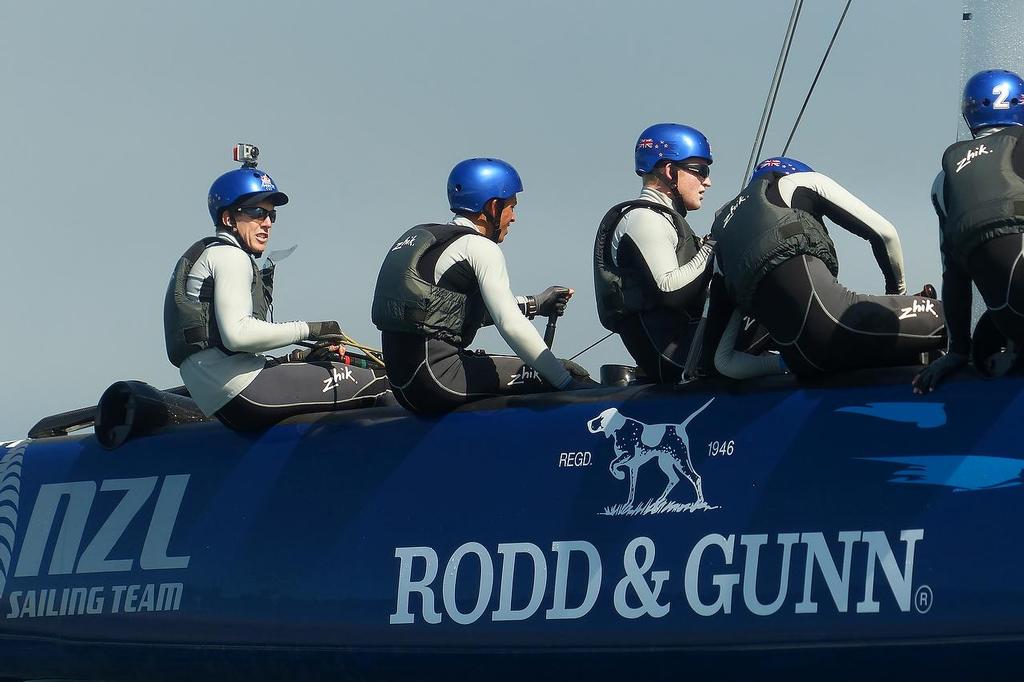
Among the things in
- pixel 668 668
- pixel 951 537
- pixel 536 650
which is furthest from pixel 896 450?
pixel 536 650

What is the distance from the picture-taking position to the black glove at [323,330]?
26.5 ft

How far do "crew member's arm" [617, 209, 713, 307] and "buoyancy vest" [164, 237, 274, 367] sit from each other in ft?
6.43

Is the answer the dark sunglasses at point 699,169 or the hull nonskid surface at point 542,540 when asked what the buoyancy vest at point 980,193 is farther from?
the dark sunglasses at point 699,169

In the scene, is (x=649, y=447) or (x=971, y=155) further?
(x=649, y=447)

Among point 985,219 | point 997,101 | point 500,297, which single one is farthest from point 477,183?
point 985,219

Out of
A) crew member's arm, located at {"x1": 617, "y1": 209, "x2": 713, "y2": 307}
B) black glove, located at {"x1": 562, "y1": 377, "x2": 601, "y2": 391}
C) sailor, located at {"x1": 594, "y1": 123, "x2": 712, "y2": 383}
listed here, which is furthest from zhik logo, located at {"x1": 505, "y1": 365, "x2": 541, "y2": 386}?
crew member's arm, located at {"x1": 617, "y1": 209, "x2": 713, "y2": 307}

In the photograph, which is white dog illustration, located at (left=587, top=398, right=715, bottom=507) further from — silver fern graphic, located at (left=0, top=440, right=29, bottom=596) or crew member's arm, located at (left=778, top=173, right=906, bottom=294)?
silver fern graphic, located at (left=0, top=440, right=29, bottom=596)

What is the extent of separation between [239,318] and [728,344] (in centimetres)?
242

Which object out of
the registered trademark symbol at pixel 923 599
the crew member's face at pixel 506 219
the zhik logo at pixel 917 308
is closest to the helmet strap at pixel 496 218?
the crew member's face at pixel 506 219

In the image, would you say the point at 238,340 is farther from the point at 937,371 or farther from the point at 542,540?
the point at 937,371

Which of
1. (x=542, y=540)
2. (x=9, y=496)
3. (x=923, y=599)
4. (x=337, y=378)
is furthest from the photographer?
(x=9, y=496)

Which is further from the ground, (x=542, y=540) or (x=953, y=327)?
(x=953, y=327)

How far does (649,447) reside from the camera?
6.70 metres

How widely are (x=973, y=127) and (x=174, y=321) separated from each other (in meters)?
3.88
